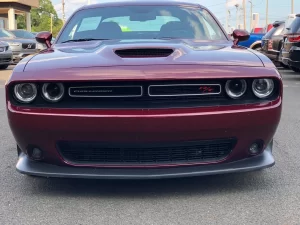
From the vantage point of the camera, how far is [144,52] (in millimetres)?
3400

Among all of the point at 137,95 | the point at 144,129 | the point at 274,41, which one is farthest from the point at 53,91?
the point at 274,41

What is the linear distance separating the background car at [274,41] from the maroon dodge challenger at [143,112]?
36.4 ft

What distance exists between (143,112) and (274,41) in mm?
12097

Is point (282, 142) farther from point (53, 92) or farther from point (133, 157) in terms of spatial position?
point (53, 92)

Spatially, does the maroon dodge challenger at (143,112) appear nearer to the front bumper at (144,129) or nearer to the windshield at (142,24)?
the front bumper at (144,129)

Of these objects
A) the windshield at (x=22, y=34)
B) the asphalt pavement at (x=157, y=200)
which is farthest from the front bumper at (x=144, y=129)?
the windshield at (x=22, y=34)

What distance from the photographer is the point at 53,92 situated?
123 inches

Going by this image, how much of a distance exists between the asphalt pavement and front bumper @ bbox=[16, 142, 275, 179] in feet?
0.74

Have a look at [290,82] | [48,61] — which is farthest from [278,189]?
[290,82]

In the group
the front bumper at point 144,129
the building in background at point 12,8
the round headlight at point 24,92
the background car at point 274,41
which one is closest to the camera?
the front bumper at point 144,129

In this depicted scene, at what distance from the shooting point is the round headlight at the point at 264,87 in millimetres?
3212

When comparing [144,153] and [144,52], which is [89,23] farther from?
[144,153]

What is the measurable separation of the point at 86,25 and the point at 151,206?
2.25m

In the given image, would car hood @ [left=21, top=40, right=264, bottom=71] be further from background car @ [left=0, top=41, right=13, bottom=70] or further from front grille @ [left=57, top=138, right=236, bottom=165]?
background car @ [left=0, top=41, right=13, bottom=70]
